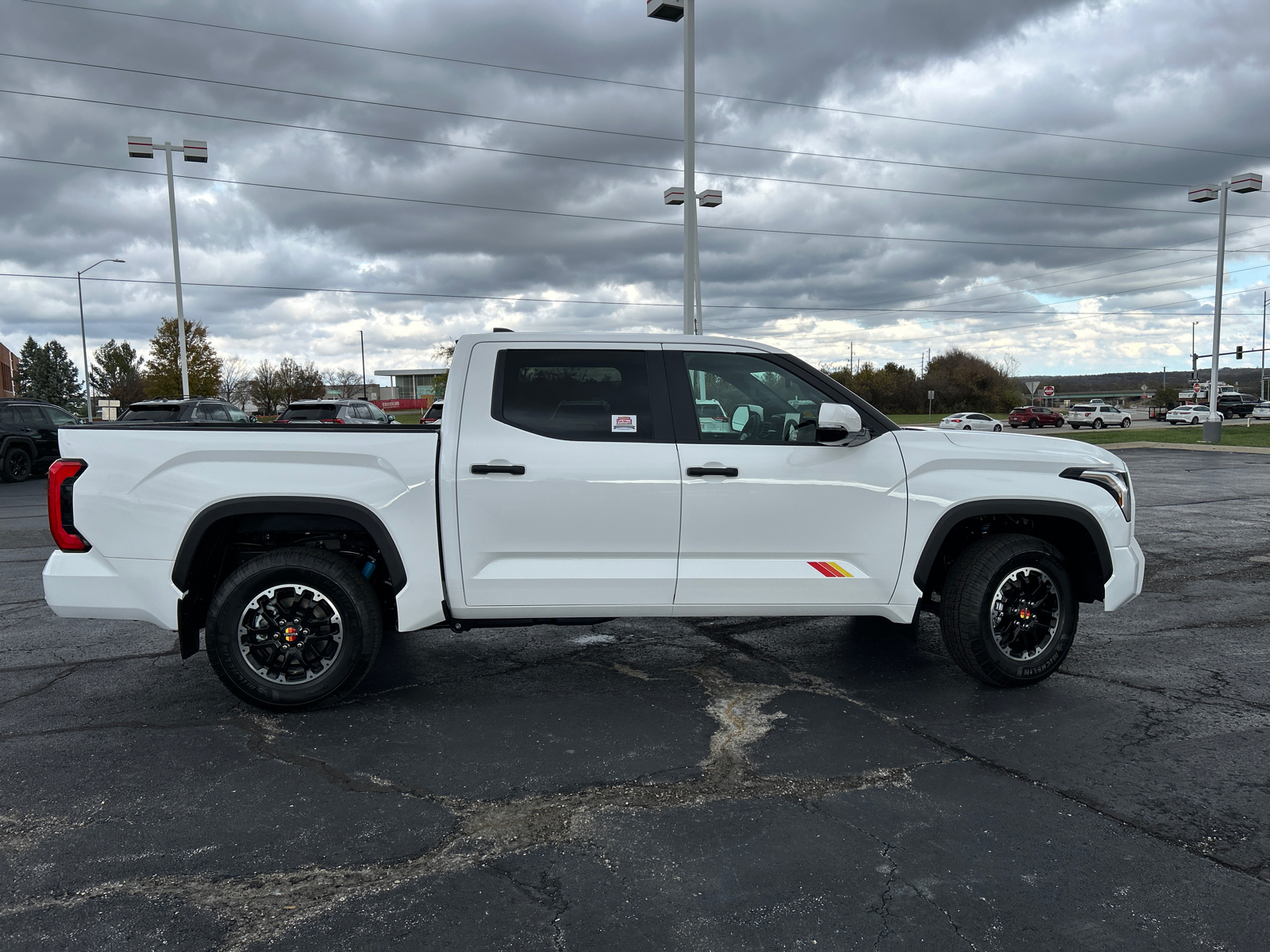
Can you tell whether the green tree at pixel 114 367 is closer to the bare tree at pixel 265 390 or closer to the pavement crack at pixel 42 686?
the bare tree at pixel 265 390

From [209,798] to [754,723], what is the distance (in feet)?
8.32

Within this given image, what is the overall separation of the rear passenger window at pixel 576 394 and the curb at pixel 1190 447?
24208mm

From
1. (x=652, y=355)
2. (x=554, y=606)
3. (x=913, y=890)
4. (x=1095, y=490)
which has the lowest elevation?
(x=913, y=890)

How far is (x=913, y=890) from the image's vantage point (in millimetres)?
3033

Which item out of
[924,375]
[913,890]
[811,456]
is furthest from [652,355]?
[924,375]

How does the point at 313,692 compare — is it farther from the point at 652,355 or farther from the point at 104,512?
the point at 652,355

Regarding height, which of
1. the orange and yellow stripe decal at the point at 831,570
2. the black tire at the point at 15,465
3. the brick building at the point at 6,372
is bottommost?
the black tire at the point at 15,465

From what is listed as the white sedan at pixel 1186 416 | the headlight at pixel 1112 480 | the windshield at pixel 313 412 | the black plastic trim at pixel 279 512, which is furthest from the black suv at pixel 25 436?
the white sedan at pixel 1186 416

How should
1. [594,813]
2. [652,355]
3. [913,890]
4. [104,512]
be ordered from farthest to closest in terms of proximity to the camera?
[652,355], [104,512], [594,813], [913,890]

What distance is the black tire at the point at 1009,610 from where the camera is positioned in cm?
488

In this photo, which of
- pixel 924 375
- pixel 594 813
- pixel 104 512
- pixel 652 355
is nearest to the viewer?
pixel 594 813

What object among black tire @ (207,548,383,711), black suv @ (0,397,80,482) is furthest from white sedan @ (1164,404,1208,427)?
black tire @ (207,548,383,711)

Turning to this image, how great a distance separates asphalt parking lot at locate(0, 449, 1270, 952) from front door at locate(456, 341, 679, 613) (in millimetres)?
711

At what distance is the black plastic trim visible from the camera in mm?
4492
